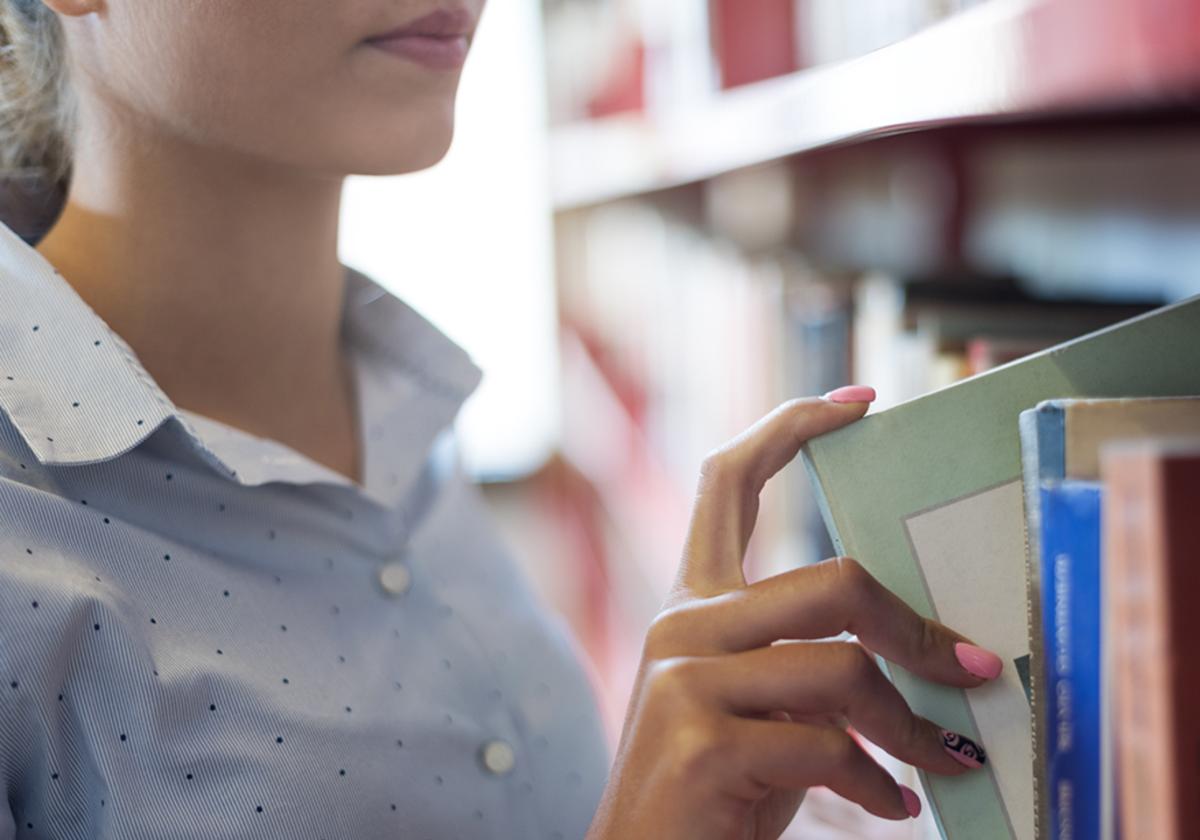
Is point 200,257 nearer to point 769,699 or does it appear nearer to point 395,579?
point 395,579

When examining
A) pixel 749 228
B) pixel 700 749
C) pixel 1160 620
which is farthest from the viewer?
pixel 749 228

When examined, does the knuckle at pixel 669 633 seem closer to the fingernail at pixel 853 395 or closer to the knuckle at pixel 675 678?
Answer: the knuckle at pixel 675 678

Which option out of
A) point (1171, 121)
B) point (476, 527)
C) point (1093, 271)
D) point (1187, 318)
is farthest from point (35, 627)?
point (1093, 271)

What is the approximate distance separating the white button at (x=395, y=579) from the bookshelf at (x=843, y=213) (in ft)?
1.23

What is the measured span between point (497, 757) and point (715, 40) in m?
0.92

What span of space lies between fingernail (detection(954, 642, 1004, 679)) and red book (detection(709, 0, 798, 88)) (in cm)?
98

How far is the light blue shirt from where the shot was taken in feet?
1.82

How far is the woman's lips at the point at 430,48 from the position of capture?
2.17 feet

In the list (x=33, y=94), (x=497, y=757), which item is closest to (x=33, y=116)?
(x=33, y=94)

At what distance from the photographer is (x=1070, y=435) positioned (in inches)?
14.7

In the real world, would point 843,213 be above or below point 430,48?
below

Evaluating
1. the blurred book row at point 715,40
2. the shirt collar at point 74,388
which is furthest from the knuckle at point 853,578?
the shirt collar at point 74,388

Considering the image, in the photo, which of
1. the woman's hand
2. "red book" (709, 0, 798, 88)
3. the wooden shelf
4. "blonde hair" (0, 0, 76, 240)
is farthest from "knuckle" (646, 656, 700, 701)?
"red book" (709, 0, 798, 88)

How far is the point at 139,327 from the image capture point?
0.74 meters
